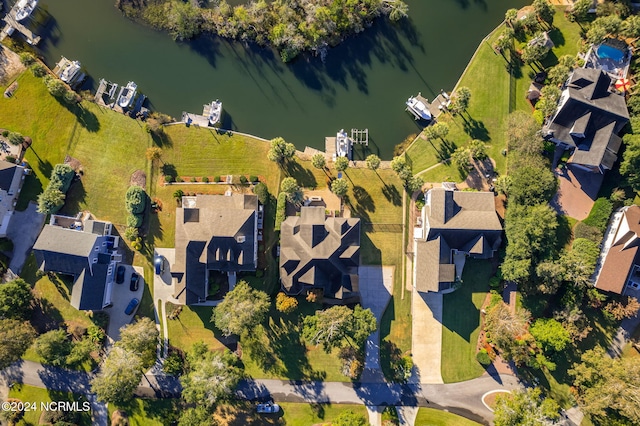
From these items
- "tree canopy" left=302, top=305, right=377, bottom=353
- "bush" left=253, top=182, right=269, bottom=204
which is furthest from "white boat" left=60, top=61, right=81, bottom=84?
"tree canopy" left=302, top=305, right=377, bottom=353

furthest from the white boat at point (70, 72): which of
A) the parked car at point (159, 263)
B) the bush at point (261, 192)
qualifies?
the bush at point (261, 192)

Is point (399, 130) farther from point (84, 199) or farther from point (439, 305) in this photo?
point (84, 199)

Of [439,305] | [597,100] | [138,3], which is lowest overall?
[439,305]

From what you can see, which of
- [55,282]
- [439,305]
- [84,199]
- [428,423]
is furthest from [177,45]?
[428,423]

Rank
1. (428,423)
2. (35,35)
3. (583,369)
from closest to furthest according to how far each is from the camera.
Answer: (583,369)
(428,423)
(35,35)

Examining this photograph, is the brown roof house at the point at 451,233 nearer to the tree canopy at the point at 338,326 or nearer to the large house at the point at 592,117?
the tree canopy at the point at 338,326

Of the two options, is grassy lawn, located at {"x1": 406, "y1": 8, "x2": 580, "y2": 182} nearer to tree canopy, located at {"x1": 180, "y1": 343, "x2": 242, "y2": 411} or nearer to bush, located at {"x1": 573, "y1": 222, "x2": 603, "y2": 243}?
bush, located at {"x1": 573, "y1": 222, "x2": 603, "y2": 243}
